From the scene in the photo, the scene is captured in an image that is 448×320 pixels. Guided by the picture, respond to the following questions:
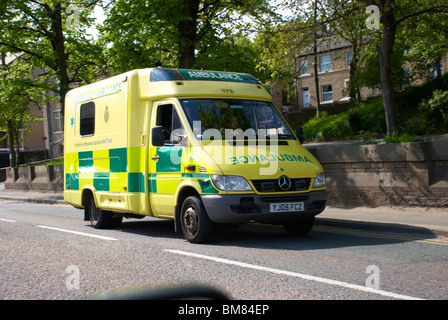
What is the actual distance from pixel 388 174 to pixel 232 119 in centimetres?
438

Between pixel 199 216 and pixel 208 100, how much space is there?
2.14m

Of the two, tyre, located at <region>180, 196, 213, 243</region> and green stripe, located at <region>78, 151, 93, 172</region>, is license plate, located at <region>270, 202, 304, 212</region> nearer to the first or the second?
tyre, located at <region>180, 196, 213, 243</region>

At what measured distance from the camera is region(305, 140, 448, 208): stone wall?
10.6 m

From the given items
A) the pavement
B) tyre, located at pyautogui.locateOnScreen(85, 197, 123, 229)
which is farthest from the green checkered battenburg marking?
the pavement

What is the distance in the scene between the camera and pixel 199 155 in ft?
26.9

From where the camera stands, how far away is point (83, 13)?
81.1 feet

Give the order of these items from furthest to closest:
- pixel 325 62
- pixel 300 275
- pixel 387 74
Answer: pixel 325 62, pixel 387 74, pixel 300 275

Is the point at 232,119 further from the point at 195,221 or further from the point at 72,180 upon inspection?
the point at 72,180

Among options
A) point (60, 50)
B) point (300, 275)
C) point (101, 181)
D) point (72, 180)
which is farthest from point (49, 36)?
point (300, 275)

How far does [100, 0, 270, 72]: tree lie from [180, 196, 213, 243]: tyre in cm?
1059

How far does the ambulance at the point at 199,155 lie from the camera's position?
26.1ft

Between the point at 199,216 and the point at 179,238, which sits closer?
the point at 199,216

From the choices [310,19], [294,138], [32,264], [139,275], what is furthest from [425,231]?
[310,19]

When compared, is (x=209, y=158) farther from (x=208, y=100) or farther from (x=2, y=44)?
(x=2, y=44)
